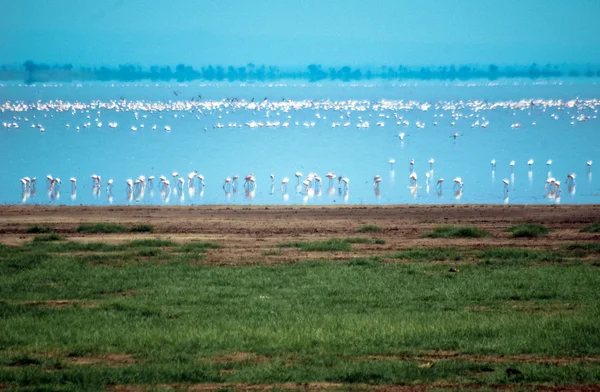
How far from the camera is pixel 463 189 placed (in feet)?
122

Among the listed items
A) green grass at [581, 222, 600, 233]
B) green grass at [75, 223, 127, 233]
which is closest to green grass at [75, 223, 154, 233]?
green grass at [75, 223, 127, 233]

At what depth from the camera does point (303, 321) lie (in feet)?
40.0

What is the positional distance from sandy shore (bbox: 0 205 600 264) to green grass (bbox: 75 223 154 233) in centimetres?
28

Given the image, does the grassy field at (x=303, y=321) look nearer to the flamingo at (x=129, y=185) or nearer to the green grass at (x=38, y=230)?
the green grass at (x=38, y=230)

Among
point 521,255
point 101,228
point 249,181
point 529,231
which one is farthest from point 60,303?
point 249,181

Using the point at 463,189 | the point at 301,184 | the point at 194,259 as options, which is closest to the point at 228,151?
the point at 301,184

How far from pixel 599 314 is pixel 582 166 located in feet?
114

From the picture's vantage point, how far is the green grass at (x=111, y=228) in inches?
907

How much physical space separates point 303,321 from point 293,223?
41.6 feet

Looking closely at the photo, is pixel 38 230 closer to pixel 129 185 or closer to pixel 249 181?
pixel 129 185

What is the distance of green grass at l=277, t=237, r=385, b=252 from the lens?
19422mm

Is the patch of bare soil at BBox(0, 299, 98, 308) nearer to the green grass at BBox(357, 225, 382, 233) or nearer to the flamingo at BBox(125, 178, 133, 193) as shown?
the green grass at BBox(357, 225, 382, 233)

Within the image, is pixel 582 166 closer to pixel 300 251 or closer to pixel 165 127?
pixel 300 251

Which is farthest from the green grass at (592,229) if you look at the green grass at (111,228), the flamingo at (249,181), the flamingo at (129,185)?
the flamingo at (129,185)
